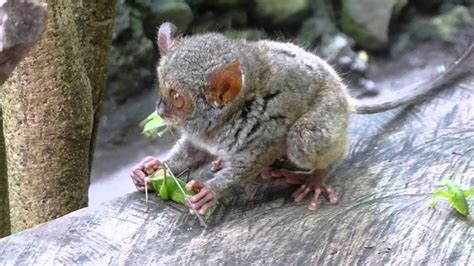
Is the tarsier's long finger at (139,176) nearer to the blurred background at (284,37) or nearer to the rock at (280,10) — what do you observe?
the blurred background at (284,37)

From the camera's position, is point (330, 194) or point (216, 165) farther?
point (216, 165)

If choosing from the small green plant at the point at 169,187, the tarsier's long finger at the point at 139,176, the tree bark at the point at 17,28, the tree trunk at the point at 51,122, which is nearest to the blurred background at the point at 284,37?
the tree trunk at the point at 51,122

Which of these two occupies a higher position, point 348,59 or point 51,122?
point 51,122

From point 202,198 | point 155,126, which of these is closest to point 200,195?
point 202,198

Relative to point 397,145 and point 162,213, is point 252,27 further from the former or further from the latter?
point 162,213

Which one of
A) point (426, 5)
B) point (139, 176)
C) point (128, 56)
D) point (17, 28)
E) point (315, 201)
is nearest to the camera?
point (17, 28)

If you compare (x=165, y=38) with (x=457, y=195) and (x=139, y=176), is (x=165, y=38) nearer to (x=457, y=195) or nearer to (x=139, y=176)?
(x=139, y=176)
